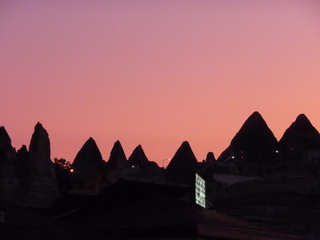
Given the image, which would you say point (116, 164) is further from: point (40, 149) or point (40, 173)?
point (40, 173)

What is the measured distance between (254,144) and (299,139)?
6.77 metres

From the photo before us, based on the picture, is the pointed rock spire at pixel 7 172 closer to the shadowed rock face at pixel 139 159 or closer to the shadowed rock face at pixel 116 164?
the shadowed rock face at pixel 116 164

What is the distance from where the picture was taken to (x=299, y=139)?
11294 cm

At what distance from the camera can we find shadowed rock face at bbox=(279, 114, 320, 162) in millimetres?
109875

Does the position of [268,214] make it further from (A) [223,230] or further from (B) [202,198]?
(A) [223,230]

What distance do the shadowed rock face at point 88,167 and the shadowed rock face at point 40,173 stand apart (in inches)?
509

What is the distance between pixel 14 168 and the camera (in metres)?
65.8

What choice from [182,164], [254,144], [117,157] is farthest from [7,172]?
[254,144]

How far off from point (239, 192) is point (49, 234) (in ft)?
147

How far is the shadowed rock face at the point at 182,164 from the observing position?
93969mm

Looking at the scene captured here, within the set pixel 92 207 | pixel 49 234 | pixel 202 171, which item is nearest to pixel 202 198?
pixel 92 207

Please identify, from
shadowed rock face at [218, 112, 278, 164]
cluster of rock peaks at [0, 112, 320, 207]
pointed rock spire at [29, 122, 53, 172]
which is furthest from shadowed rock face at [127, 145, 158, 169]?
pointed rock spire at [29, 122, 53, 172]

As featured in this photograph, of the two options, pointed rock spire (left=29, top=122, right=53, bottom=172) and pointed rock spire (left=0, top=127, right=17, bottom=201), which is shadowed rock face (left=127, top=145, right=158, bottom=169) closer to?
pointed rock spire (left=29, top=122, right=53, bottom=172)

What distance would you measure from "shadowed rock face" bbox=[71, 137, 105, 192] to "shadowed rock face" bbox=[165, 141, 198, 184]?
567 centimetres
